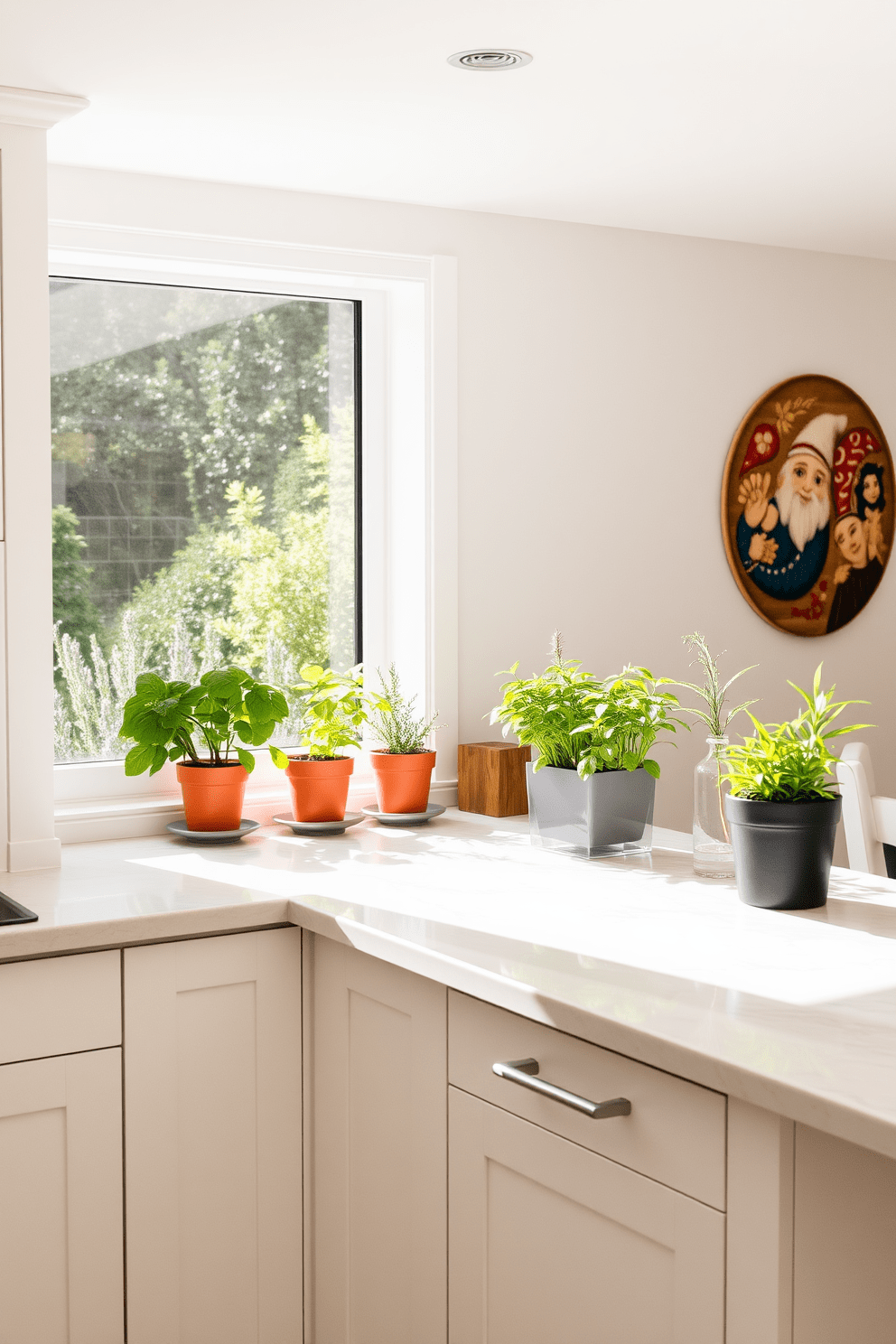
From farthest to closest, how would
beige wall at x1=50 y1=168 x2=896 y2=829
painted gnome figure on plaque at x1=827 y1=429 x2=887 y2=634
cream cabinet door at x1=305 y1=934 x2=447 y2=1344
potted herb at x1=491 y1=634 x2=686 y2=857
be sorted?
painted gnome figure on plaque at x1=827 y1=429 x2=887 y2=634 < beige wall at x1=50 y1=168 x2=896 y2=829 < potted herb at x1=491 y1=634 x2=686 y2=857 < cream cabinet door at x1=305 y1=934 x2=447 y2=1344

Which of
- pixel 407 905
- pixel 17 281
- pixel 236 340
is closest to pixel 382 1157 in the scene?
pixel 407 905

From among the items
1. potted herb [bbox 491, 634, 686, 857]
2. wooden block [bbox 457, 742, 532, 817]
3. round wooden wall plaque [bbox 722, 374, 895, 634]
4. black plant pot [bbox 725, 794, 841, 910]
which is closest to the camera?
black plant pot [bbox 725, 794, 841, 910]

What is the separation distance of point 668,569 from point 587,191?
0.87 m

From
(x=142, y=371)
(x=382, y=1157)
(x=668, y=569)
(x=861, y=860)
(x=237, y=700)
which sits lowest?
(x=382, y=1157)

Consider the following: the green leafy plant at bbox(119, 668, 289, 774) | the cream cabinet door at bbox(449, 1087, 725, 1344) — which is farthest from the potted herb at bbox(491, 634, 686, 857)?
the cream cabinet door at bbox(449, 1087, 725, 1344)

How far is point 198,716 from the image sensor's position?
2387 mm

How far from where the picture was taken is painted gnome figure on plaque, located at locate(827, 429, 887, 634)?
3.23 m

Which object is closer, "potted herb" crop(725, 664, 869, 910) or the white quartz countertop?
the white quartz countertop

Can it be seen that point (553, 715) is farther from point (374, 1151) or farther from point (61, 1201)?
point (61, 1201)

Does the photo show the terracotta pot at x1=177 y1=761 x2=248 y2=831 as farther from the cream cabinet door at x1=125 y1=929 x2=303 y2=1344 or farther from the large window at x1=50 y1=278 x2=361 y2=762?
the cream cabinet door at x1=125 y1=929 x2=303 y2=1344

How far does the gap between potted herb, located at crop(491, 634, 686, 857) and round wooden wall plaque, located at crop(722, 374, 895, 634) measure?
96 cm

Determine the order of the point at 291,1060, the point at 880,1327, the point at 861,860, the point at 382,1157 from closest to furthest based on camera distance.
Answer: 1. the point at 880,1327
2. the point at 382,1157
3. the point at 291,1060
4. the point at 861,860

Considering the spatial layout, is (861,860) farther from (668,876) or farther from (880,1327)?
(880,1327)

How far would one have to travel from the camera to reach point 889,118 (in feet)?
7.37
